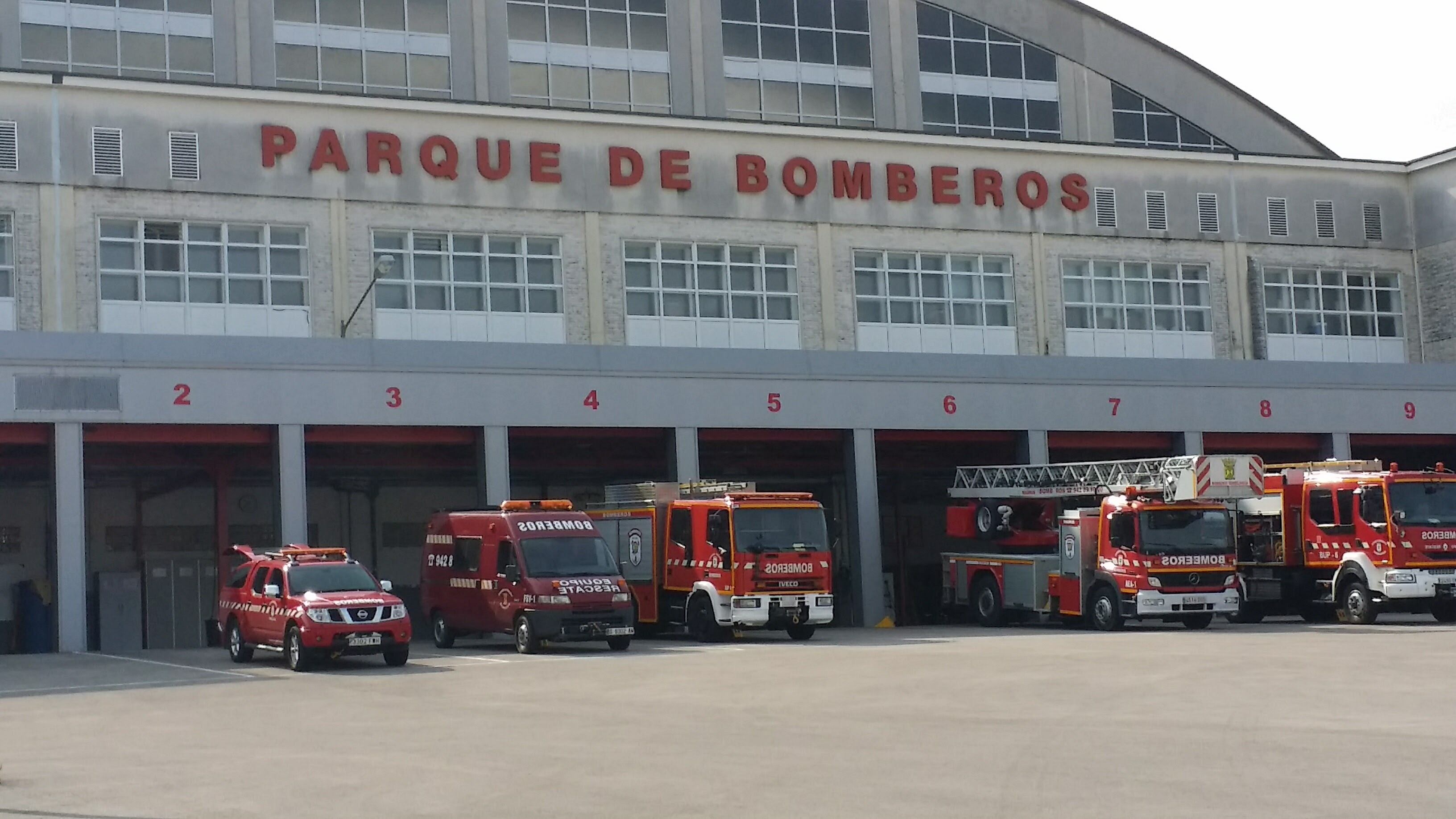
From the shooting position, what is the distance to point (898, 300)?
148 feet

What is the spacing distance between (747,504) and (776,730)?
14.6 meters

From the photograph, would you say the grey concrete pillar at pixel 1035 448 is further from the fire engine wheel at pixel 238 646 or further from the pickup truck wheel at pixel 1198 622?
the fire engine wheel at pixel 238 646

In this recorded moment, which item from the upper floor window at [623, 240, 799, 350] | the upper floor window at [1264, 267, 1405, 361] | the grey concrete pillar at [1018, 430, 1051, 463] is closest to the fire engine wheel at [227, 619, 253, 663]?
the upper floor window at [623, 240, 799, 350]

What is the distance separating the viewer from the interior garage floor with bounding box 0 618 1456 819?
11.4 metres

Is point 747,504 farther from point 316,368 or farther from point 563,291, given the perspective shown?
point 563,291

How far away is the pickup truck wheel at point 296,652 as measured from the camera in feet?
79.7

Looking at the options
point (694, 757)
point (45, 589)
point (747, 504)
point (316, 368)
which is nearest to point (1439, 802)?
point (694, 757)

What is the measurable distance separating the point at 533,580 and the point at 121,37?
26353 mm

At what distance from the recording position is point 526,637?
90.1ft

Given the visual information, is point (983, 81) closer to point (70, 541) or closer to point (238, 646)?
point (70, 541)

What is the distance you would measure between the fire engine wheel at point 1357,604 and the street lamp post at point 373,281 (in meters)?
18.5

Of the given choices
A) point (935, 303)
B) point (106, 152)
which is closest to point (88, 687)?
point (106, 152)

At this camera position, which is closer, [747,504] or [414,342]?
[747,504]

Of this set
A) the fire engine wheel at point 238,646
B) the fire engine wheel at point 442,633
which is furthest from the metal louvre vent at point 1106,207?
the fire engine wheel at point 238,646
